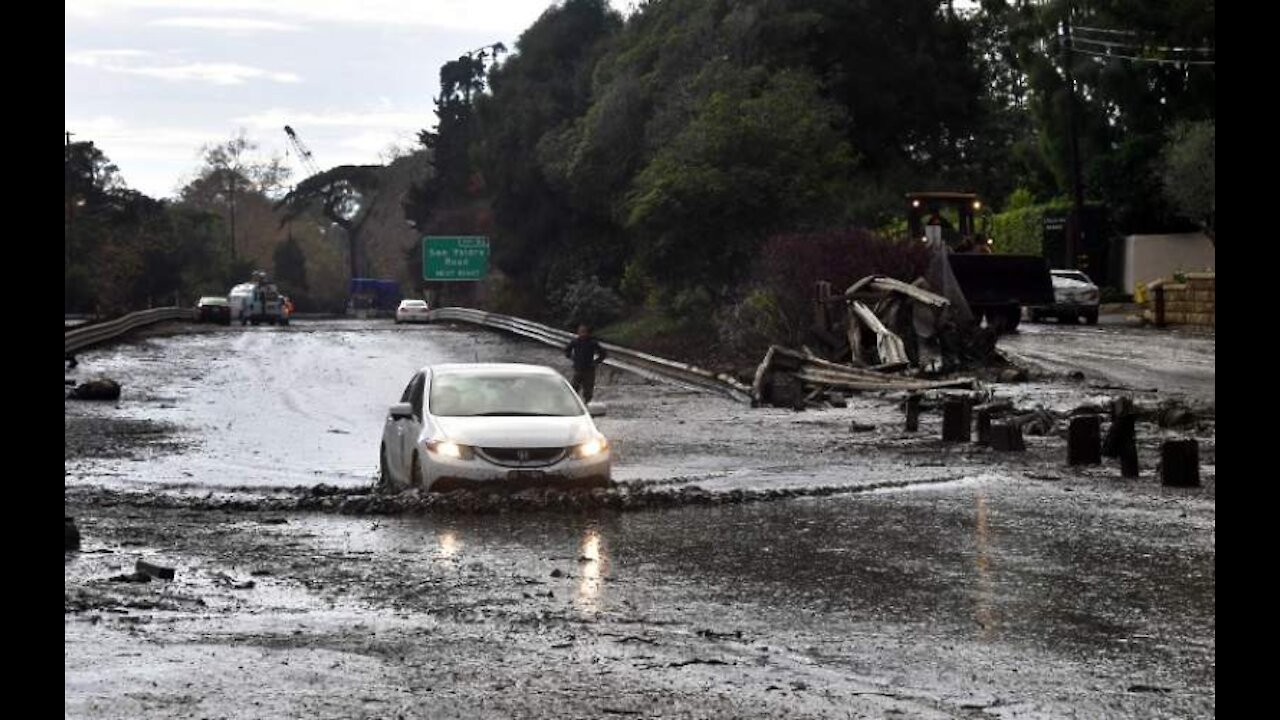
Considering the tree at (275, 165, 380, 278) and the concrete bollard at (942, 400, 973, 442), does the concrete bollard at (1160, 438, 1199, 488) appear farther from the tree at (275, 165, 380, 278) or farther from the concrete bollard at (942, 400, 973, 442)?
the tree at (275, 165, 380, 278)

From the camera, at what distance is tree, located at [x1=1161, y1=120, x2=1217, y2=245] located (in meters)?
60.3

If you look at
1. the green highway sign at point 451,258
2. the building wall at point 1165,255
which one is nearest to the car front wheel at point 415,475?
the building wall at point 1165,255

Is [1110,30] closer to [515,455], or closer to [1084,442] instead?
[1084,442]

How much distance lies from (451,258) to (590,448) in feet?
247

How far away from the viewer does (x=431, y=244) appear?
301 feet

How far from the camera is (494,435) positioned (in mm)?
17453

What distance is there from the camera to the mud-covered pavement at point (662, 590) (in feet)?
29.0

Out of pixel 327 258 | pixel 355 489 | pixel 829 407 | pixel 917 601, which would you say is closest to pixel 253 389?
pixel 829 407

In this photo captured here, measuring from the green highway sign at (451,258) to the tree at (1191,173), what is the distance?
38676mm

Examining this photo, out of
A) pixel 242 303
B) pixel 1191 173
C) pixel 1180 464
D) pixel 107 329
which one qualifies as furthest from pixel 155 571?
pixel 242 303

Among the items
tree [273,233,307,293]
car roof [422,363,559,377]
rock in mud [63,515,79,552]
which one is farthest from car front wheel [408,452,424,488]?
tree [273,233,307,293]

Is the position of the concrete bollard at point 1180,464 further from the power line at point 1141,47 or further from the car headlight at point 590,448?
the power line at point 1141,47
